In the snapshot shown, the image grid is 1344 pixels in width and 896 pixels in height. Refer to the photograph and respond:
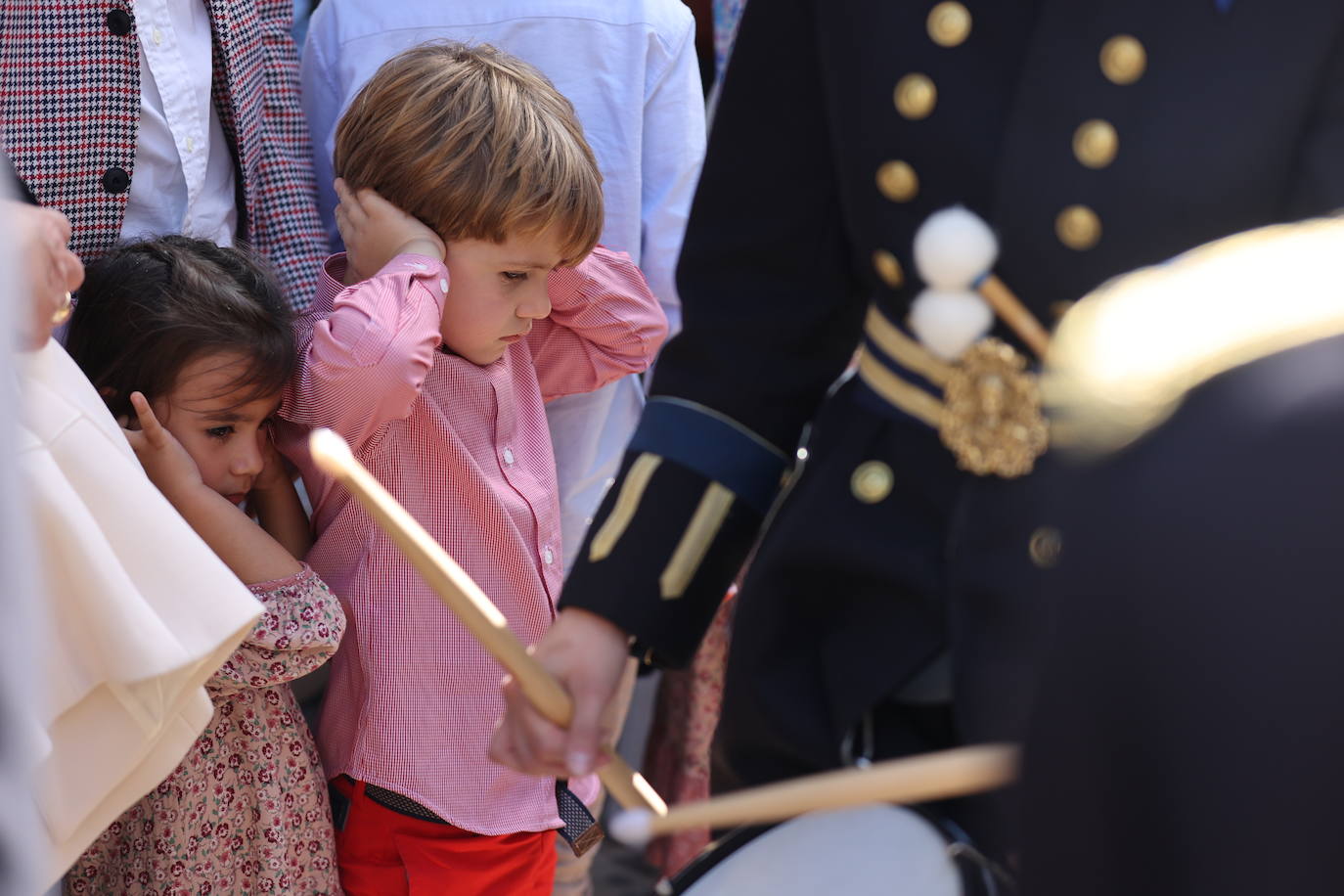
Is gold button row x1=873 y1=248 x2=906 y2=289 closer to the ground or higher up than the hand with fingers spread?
higher up

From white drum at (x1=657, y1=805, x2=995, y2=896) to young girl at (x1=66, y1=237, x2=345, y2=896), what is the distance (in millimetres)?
1034

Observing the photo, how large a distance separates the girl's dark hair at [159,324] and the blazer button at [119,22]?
278 mm

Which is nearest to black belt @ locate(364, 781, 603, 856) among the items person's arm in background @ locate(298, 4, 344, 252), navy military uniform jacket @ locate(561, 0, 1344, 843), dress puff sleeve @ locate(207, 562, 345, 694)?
dress puff sleeve @ locate(207, 562, 345, 694)

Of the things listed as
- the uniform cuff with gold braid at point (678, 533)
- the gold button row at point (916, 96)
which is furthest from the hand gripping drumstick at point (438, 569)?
the gold button row at point (916, 96)

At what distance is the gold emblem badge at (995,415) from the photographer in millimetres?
1099

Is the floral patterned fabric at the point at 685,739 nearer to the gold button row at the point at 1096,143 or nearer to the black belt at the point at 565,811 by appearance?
the black belt at the point at 565,811

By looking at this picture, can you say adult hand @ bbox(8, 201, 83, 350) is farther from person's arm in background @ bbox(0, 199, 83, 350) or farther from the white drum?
the white drum

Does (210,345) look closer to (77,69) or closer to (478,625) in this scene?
(77,69)

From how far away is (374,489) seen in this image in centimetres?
113

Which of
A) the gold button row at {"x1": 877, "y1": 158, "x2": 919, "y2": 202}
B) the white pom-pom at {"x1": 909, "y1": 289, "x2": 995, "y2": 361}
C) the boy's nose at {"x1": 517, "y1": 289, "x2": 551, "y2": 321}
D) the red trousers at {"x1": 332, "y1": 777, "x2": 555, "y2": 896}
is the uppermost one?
the gold button row at {"x1": 877, "y1": 158, "x2": 919, "y2": 202}

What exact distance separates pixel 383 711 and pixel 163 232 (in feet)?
2.46

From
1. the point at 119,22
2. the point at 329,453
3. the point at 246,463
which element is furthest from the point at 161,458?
the point at 329,453

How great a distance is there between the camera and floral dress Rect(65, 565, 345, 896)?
2072mm

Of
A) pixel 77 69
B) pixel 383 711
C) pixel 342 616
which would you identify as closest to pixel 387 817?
pixel 383 711
